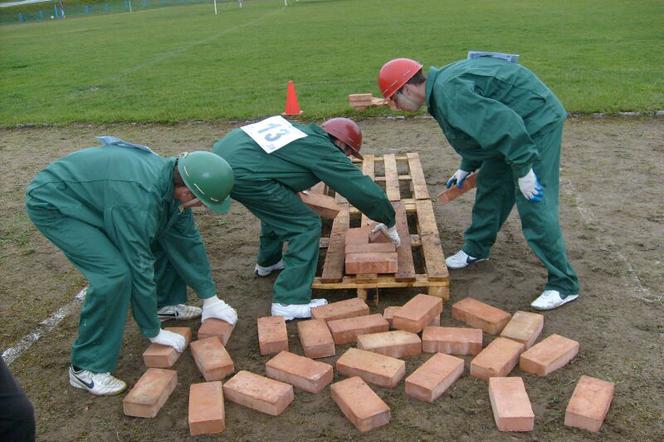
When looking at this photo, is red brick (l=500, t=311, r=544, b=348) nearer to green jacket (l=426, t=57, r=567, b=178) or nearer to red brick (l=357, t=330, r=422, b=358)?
red brick (l=357, t=330, r=422, b=358)

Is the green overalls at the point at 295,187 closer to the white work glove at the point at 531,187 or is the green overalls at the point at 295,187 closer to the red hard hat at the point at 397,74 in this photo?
the red hard hat at the point at 397,74

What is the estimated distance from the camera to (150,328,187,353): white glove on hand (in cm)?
375

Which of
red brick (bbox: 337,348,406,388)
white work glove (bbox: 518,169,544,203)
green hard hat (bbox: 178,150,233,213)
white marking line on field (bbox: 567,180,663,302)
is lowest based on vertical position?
red brick (bbox: 337,348,406,388)

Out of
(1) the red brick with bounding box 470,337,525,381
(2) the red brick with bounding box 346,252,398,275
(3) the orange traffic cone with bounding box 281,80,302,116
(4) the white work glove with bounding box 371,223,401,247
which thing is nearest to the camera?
(1) the red brick with bounding box 470,337,525,381

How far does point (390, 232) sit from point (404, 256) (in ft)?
0.67

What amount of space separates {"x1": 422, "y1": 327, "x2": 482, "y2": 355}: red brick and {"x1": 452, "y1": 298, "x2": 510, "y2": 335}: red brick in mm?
169

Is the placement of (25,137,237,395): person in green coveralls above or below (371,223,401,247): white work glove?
above

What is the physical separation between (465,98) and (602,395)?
6.14ft

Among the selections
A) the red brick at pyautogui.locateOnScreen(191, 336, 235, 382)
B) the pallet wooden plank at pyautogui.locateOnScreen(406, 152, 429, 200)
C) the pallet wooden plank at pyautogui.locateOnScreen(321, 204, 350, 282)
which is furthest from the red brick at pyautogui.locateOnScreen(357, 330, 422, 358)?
the pallet wooden plank at pyautogui.locateOnScreen(406, 152, 429, 200)

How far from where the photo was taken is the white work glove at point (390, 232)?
4516 millimetres

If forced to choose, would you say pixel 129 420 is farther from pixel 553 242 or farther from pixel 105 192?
pixel 553 242

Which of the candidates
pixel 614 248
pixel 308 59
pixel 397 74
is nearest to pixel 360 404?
pixel 397 74

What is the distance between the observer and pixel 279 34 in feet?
71.5

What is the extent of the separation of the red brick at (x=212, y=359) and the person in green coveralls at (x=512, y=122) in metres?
1.98
